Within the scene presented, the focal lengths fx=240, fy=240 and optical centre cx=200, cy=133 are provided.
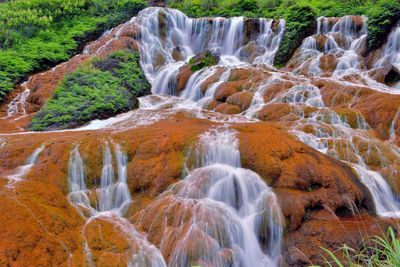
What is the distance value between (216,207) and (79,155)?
290 cm

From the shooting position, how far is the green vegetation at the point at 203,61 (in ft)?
40.5

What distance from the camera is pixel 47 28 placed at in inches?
607

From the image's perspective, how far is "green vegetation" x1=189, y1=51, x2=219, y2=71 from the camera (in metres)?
12.4

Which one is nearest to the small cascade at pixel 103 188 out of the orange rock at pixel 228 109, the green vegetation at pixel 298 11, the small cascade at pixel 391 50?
the orange rock at pixel 228 109

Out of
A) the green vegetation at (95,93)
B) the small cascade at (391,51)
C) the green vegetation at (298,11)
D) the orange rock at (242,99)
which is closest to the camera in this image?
the green vegetation at (95,93)

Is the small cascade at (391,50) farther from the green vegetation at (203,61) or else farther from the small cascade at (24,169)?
the small cascade at (24,169)

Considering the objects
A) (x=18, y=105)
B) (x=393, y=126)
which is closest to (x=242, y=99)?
(x=393, y=126)

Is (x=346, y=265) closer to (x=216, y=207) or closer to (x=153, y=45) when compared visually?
(x=216, y=207)

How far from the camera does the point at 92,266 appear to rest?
3.07m

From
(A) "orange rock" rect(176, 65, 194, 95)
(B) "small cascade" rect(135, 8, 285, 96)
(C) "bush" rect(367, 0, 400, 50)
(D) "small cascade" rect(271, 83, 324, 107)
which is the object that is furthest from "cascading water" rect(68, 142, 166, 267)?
(C) "bush" rect(367, 0, 400, 50)

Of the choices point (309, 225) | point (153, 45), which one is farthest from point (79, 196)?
point (153, 45)

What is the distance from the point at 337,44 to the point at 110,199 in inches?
505

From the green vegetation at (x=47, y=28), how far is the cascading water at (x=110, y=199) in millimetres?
7852

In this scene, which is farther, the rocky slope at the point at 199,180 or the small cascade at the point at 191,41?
the small cascade at the point at 191,41
